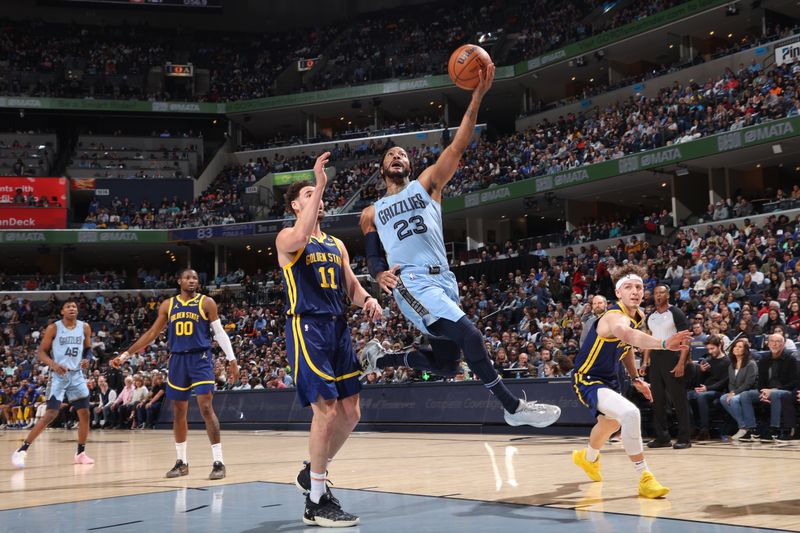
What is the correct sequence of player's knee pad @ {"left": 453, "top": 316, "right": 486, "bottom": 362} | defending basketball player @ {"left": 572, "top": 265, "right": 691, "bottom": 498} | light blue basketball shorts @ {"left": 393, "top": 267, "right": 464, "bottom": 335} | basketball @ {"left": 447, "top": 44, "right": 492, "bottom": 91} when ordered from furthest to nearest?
1. defending basketball player @ {"left": 572, "top": 265, "right": 691, "bottom": 498}
2. basketball @ {"left": 447, "top": 44, "right": 492, "bottom": 91}
3. light blue basketball shorts @ {"left": 393, "top": 267, "right": 464, "bottom": 335}
4. player's knee pad @ {"left": 453, "top": 316, "right": 486, "bottom": 362}

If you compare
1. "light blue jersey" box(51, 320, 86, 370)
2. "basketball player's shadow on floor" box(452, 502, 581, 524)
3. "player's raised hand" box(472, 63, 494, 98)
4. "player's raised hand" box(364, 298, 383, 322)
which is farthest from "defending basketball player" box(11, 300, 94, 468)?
"player's raised hand" box(472, 63, 494, 98)

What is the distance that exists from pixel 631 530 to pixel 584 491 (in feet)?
6.89

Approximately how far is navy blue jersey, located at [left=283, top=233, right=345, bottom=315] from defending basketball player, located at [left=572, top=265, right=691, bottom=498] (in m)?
2.38

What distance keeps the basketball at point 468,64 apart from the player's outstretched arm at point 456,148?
53 millimetres

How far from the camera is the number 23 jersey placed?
670 cm

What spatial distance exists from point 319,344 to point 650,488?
115 inches

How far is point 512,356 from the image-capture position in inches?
686

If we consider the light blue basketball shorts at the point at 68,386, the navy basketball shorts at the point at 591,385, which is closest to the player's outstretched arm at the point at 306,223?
the navy basketball shorts at the point at 591,385

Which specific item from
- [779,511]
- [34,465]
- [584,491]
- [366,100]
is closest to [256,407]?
[34,465]

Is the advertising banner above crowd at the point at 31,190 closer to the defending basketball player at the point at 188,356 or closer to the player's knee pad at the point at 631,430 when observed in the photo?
the defending basketball player at the point at 188,356

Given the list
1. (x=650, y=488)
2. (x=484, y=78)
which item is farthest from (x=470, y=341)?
(x=484, y=78)

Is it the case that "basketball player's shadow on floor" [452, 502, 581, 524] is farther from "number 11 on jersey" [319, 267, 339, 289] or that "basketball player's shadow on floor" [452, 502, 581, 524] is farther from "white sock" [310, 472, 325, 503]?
"number 11 on jersey" [319, 267, 339, 289]

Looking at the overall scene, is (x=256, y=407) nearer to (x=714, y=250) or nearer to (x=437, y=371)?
(x=714, y=250)

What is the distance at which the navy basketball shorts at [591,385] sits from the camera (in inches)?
298
